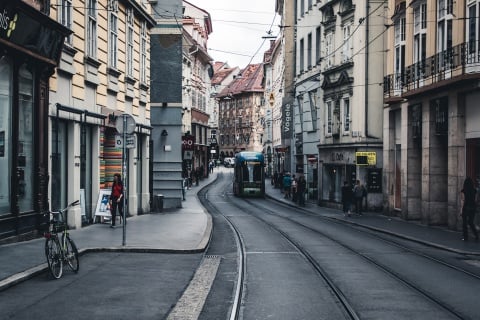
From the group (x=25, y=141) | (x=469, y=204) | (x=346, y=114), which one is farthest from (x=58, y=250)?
(x=346, y=114)

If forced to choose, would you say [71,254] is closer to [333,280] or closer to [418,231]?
[333,280]

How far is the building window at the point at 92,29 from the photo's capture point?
2252cm

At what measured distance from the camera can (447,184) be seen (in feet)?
92.8

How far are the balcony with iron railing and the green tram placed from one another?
22.0 meters

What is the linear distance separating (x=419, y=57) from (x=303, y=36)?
22840 millimetres

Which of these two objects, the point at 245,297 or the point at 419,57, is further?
the point at 419,57

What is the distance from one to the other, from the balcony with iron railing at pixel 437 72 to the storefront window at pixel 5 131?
14.4 metres

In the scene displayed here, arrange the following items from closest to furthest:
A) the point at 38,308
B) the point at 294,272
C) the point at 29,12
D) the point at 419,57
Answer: the point at 38,308
the point at 294,272
the point at 29,12
the point at 419,57

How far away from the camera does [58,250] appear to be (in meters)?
12.4

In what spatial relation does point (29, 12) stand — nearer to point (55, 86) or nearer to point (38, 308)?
point (55, 86)

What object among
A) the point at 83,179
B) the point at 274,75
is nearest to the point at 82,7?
the point at 83,179

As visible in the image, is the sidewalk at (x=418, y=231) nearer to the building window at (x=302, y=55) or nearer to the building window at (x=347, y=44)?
Result: the building window at (x=347, y=44)

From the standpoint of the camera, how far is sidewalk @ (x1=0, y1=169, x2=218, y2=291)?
501 inches

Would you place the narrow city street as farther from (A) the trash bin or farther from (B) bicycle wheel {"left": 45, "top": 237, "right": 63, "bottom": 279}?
(A) the trash bin
